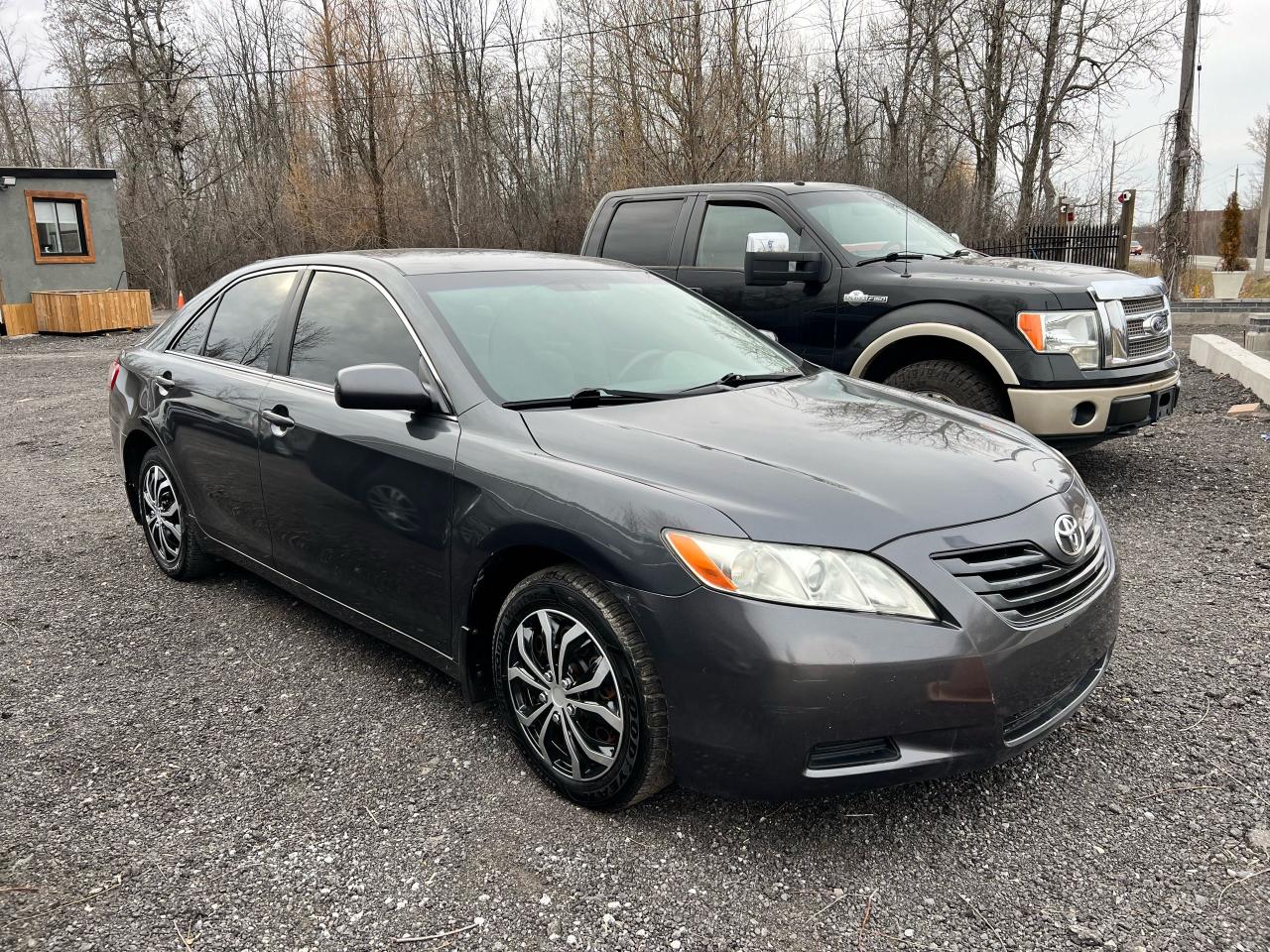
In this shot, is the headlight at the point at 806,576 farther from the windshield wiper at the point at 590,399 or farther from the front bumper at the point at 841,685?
the windshield wiper at the point at 590,399

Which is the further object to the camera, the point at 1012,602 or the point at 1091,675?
the point at 1091,675

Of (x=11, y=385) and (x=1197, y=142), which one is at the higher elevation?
(x=1197, y=142)

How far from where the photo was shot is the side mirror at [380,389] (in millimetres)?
3074

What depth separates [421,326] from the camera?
3.39m

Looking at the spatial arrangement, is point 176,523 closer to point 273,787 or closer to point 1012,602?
point 273,787

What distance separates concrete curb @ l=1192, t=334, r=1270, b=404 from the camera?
8.61 meters

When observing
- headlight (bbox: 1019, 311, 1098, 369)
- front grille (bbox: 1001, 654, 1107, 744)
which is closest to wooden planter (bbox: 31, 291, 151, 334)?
headlight (bbox: 1019, 311, 1098, 369)

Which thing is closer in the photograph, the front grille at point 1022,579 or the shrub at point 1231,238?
the front grille at point 1022,579

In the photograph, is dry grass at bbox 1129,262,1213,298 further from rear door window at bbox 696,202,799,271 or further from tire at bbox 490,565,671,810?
tire at bbox 490,565,671,810

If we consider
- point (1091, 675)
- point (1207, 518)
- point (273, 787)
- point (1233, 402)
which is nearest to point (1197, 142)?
point (1233, 402)

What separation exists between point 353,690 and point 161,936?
1383 millimetres

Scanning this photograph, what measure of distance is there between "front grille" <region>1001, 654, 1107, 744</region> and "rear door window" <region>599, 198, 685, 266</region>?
196 inches

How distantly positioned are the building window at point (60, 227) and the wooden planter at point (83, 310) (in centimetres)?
116

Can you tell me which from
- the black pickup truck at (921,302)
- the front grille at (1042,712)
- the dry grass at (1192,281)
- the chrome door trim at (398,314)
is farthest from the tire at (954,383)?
the dry grass at (1192,281)
